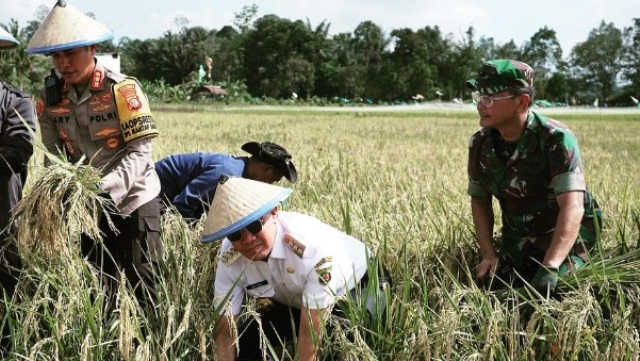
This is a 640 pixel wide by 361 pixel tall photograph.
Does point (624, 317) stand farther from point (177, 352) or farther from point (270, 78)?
point (270, 78)

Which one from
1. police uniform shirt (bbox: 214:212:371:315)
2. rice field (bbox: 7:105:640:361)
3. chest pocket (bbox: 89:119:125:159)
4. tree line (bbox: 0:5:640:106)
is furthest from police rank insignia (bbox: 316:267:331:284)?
tree line (bbox: 0:5:640:106)

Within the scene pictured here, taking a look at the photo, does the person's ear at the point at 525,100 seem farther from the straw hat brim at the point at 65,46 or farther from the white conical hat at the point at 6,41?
the white conical hat at the point at 6,41

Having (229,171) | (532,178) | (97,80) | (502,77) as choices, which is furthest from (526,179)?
(97,80)

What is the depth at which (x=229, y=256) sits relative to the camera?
2703 millimetres

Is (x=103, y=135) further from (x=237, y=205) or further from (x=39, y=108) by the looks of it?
(x=237, y=205)

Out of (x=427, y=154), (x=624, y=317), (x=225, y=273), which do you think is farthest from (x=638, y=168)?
(x=225, y=273)

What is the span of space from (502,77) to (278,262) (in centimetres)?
111

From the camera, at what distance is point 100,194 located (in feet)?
9.19

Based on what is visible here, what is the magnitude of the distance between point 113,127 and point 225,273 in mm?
786

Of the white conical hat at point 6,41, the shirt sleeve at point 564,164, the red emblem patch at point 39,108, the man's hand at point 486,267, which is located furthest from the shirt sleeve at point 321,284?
the white conical hat at point 6,41

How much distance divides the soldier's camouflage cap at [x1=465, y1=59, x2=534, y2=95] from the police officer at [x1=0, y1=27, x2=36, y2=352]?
5.98 ft

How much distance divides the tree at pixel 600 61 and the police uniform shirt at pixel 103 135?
62.4 metres

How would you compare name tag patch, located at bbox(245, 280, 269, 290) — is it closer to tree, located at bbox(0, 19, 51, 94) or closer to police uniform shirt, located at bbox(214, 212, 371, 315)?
police uniform shirt, located at bbox(214, 212, 371, 315)

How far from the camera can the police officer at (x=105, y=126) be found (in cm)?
290
